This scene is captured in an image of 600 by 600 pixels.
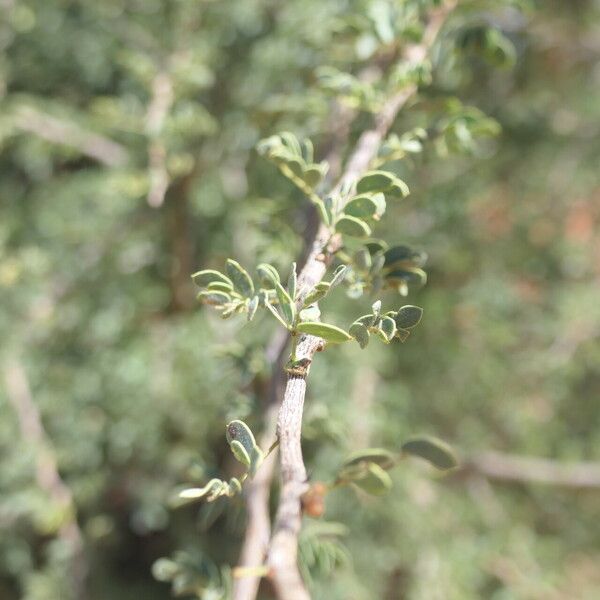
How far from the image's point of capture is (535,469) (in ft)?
3.89

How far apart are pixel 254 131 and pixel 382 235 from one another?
245 millimetres

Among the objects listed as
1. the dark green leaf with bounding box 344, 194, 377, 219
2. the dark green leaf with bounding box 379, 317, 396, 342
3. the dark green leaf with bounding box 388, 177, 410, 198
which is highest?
the dark green leaf with bounding box 388, 177, 410, 198

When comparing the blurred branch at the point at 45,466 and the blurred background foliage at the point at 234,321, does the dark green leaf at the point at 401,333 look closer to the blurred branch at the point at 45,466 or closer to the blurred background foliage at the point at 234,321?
the blurred background foliage at the point at 234,321

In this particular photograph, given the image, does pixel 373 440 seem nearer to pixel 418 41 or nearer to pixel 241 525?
pixel 241 525

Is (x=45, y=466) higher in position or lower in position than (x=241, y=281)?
lower

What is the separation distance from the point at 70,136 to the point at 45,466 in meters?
0.48

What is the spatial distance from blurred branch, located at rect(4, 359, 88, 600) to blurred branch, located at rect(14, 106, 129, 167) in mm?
329

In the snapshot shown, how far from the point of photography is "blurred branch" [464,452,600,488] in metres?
1.16

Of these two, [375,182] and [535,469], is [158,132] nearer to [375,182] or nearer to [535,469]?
[375,182]

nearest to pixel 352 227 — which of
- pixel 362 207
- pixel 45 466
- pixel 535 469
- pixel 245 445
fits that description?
pixel 362 207

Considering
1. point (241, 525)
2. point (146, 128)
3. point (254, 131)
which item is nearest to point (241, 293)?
point (241, 525)

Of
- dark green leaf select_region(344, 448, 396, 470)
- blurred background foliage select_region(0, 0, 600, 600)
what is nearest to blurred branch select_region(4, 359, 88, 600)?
blurred background foliage select_region(0, 0, 600, 600)

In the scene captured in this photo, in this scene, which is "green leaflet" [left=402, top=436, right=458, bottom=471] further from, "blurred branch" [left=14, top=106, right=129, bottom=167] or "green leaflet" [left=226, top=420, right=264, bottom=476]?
"blurred branch" [left=14, top=106, right=129, bottom=167]

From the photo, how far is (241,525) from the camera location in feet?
1.77
